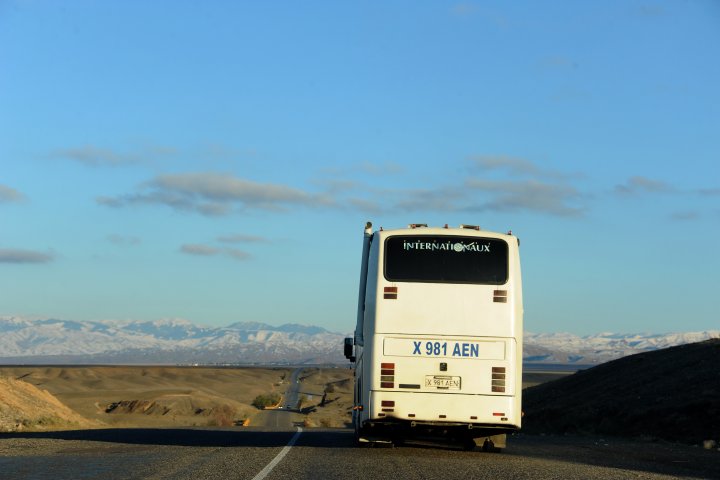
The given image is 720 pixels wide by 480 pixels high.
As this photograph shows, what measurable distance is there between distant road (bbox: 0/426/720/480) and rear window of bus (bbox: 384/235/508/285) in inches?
134

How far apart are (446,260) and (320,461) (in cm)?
451

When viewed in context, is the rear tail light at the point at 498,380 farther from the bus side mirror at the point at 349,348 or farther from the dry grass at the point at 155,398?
the dry grass at the point at 155,398

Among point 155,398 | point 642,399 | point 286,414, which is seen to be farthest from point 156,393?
point 642,399

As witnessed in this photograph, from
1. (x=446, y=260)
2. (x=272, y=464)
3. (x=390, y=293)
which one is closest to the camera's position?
(x=272, y=464)

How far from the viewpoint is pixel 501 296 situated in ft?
61.3

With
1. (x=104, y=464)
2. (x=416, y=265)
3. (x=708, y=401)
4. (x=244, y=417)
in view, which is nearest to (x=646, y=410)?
(x=708, y=401)

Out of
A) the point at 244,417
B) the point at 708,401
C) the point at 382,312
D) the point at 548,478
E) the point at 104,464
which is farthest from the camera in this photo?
the point at 244,417

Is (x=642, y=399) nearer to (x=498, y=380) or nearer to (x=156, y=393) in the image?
(x=498, y=380)

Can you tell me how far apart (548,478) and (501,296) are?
4379 millimetres

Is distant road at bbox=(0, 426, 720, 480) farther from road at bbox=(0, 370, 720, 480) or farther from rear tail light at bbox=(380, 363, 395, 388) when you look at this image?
rear tail light at bbox=(380, 363, 395, 388)

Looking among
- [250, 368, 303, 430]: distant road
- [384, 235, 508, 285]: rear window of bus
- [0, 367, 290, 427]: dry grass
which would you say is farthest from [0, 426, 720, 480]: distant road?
[0, 367, 290, 427]: dry grass

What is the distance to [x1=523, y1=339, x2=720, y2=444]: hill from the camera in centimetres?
3259

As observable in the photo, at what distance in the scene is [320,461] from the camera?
1750cm

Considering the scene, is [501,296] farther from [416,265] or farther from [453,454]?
[453,454]
